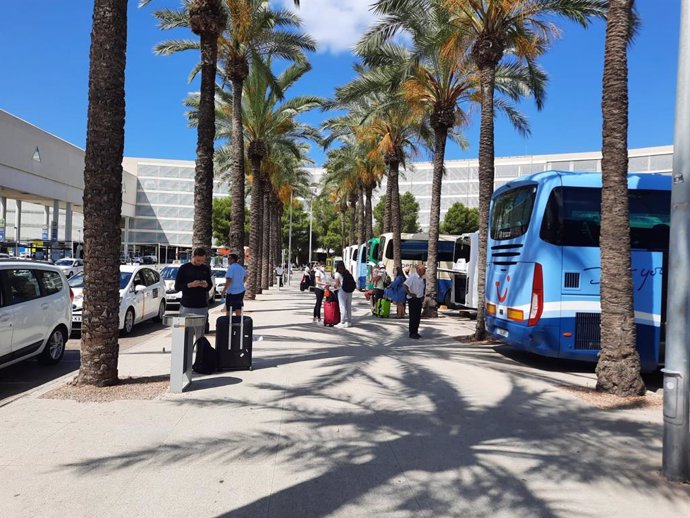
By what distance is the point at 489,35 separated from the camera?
13.6 metres

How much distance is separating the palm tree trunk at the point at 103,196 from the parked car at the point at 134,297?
521 centimetres

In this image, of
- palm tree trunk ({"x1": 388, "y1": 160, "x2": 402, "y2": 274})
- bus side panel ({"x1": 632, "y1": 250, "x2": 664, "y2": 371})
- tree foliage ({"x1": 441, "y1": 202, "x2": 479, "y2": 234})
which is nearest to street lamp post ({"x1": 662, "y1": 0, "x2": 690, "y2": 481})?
bus side panel ({"x1": 632, "y1": 250, "x2": 664, "y2": 371})

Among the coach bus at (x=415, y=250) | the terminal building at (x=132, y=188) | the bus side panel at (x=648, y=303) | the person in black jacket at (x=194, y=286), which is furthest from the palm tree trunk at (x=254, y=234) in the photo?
the bus side panel at (x=648, y=303)

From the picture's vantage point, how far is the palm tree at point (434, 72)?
15.5m

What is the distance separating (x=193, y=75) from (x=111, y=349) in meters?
17.8

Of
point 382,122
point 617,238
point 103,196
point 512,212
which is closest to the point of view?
point 103,196

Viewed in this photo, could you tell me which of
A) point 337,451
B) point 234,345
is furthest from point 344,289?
point 337,451

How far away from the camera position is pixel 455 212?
2581 inches

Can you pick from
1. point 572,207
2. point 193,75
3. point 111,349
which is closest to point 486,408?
point 572,207

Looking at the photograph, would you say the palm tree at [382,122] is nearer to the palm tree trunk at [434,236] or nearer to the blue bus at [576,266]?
the palm tree trunk at [434,236]

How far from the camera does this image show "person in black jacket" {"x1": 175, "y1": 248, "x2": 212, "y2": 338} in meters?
8.38

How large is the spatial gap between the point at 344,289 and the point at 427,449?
937 cm

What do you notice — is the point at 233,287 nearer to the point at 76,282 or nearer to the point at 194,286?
the point at 194,286

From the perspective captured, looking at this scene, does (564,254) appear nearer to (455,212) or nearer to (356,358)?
(356,358)
